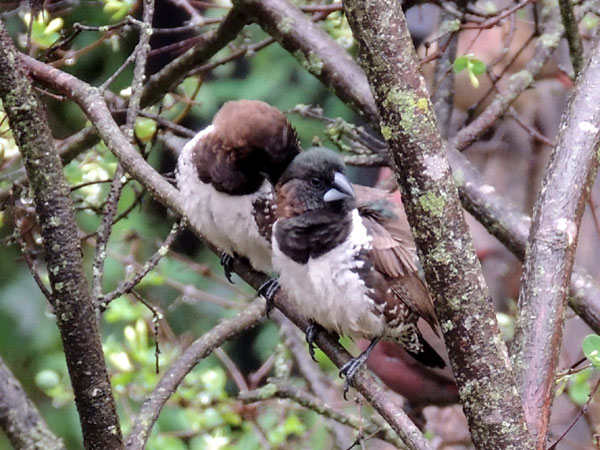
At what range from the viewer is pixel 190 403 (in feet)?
7.58

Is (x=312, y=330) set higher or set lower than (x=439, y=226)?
higher

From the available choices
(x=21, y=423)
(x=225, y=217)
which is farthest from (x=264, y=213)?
(x=21, y=423)

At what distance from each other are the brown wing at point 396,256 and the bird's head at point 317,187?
0.07 metres

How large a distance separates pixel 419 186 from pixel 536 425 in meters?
0.43

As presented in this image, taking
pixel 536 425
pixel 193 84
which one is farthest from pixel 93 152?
pixel 536 425

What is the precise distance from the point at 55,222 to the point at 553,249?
0.71 m

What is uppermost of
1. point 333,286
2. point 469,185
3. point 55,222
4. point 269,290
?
point 469,185

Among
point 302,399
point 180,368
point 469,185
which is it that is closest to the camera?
point 180,368

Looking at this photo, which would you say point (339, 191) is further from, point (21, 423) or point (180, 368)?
point (21, 423)

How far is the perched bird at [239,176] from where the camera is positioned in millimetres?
1885

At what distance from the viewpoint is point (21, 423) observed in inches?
59.8

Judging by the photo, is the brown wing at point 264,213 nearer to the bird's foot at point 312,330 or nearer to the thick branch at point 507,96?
the bird's foot at point 312,330

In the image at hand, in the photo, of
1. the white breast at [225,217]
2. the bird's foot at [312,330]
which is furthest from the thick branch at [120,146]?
the white breast at [225,217]

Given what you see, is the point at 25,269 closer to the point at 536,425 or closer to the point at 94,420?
the point at 94,420
